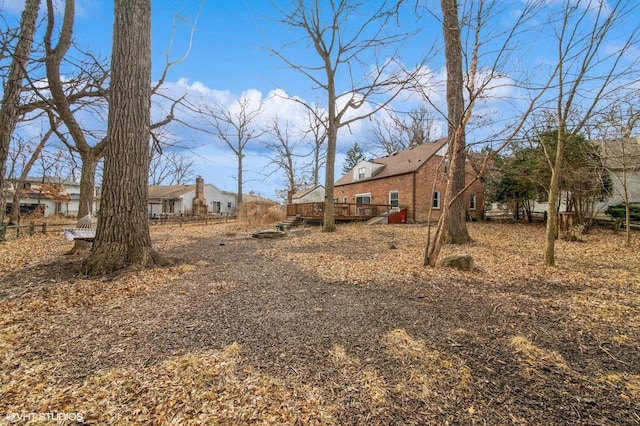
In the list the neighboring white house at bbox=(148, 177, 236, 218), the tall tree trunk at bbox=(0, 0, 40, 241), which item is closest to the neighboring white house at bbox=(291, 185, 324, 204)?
the neighboring white house at bbox=(148, 177, 236, 218)

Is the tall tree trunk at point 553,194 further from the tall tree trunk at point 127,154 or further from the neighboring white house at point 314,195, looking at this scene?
the neighboring white house at point 314,195

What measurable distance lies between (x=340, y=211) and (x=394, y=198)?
417 cm

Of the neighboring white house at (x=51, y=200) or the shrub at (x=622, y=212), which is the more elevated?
the neighboring white house at (x=51, y=200)

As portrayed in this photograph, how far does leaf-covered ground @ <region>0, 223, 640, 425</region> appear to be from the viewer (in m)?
1.75

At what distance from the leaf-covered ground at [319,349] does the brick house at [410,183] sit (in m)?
13.3

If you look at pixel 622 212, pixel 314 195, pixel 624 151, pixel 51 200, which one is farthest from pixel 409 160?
pixel 51 200

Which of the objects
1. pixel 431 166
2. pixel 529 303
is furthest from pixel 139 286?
pixel 431 166

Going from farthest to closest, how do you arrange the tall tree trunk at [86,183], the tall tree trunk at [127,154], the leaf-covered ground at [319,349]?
1. the tall tree trunk at [86,183]
2. the tall tree trunk at [127,154]
3. the leaf-covered ground at [319,349]

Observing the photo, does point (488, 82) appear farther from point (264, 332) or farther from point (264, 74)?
point (264, 74)

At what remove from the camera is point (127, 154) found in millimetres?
4906

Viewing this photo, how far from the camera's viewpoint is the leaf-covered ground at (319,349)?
175 cm

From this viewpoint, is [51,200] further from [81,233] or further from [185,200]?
[81,233]

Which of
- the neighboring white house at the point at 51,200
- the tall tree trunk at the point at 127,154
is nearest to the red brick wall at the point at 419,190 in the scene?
the tall tree trunk at the point at 127,154

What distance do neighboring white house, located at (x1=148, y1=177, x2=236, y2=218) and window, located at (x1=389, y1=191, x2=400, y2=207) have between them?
70.8 ft
